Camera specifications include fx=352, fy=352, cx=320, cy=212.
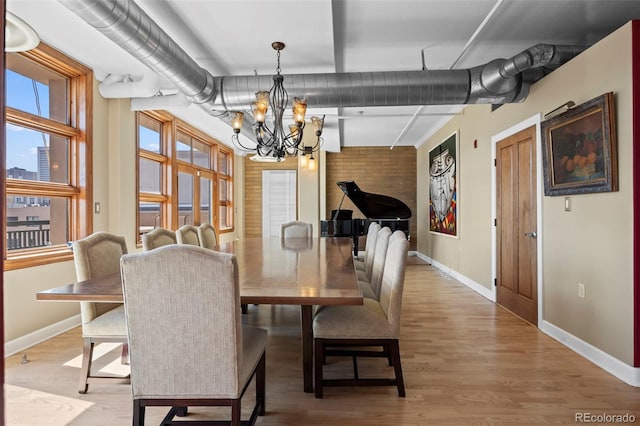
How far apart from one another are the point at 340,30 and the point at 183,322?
2.76m

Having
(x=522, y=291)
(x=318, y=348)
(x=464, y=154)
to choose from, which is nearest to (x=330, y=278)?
(x=318, y=348)

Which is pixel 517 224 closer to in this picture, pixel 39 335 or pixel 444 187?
pixel 444 187

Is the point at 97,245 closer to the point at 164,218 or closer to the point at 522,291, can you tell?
the point at 164,218

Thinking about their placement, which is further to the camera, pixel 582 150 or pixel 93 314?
pixel 582 150

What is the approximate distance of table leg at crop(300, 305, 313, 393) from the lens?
6.93ft

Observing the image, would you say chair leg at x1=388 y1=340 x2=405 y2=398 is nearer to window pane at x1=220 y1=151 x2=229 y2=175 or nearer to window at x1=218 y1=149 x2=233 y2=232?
window at x1=218 y1=149 x2=233 y2=232

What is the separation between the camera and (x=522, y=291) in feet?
12.1

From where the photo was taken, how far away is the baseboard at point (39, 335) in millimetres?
2756

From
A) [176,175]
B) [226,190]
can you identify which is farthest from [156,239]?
[226,190]

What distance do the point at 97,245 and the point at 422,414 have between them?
2234mm

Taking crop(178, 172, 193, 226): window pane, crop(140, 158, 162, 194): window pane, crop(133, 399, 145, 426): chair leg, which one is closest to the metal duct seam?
crop(140, 158, 162, 194): window pane

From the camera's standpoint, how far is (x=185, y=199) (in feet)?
19.6

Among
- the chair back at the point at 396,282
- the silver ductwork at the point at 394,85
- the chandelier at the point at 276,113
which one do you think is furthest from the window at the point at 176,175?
the chair back at the point at 396,282

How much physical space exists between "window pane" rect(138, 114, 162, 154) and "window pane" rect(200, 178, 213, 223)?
152 cm
